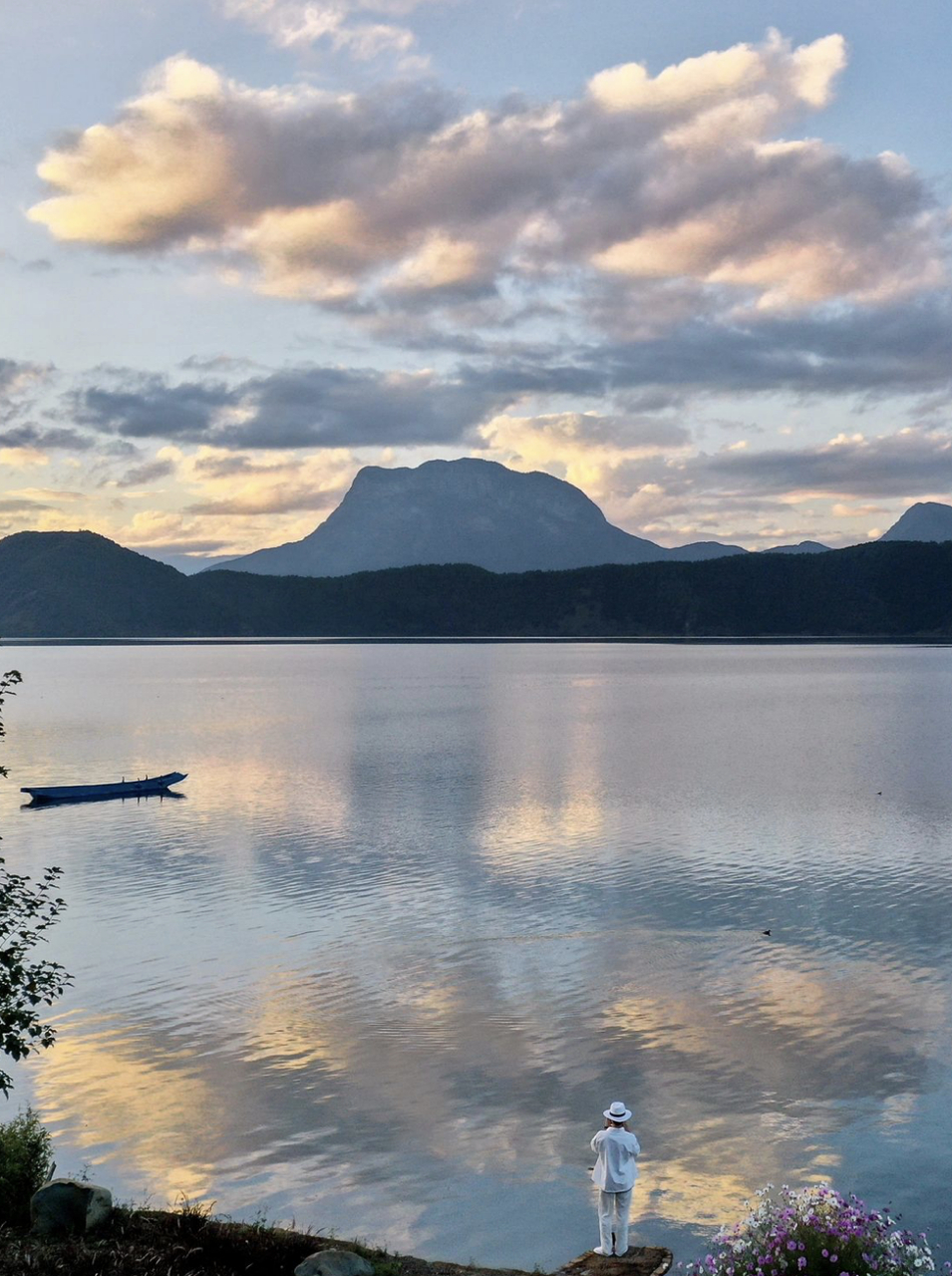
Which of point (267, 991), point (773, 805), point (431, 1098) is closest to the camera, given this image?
point (431, 1098)

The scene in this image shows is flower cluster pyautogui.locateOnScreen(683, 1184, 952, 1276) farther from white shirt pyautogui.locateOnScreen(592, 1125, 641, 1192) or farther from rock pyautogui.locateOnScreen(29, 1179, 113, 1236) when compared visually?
rock pyautogui.locateOnScreen(29, 1179, 113, 1236)

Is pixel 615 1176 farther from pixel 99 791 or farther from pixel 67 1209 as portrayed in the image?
pixel 99 791

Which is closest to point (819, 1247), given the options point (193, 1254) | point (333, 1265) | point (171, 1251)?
point (333, 1265)

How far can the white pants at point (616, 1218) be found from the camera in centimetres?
1741

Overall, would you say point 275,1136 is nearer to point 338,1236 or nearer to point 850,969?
point 338,1236

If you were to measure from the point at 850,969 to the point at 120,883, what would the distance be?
99.9 feet

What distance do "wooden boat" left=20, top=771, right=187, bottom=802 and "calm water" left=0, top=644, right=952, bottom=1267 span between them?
185 centimetres

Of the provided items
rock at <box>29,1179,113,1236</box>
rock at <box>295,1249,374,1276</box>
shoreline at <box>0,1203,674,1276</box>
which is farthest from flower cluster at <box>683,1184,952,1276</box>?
rock at <box>29,1179,113,1236</box>

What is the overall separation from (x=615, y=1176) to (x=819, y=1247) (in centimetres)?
369

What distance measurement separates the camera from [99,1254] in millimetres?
15633

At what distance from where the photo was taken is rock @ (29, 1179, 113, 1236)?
1652 cm

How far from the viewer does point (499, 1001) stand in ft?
103

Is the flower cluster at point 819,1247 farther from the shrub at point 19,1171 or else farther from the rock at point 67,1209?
the shrub at point 19,1171

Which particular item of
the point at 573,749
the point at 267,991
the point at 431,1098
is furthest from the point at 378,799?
the point at 431,1098
